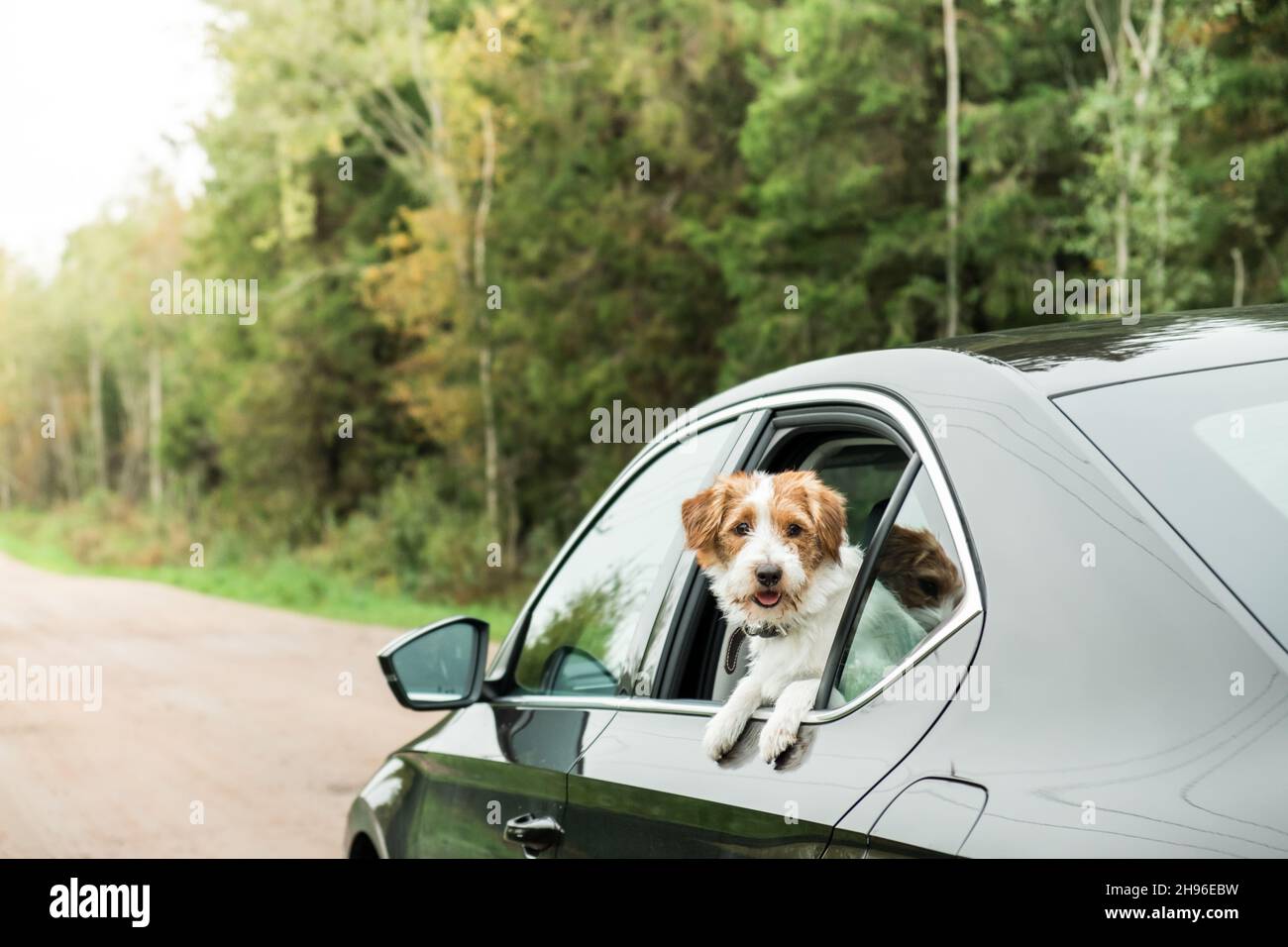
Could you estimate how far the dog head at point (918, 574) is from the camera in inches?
105

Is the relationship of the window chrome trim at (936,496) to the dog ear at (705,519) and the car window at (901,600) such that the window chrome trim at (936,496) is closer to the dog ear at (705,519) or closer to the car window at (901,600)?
the car window at (901,600)

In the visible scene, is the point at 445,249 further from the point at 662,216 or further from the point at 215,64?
the point at 215,64

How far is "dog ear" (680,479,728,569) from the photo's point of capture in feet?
10.6

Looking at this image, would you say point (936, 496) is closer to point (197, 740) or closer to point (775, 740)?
point (775, 740)

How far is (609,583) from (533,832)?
79cm

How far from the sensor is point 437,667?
161 inches

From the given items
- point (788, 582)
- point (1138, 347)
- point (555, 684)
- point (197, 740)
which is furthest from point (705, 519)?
point (197, 740)

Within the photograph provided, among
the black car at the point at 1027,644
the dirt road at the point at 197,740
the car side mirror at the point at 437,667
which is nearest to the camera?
the black car at the point at 1027,644

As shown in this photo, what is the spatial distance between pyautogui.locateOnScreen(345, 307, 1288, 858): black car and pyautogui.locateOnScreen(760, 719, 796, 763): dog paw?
0.03 meters

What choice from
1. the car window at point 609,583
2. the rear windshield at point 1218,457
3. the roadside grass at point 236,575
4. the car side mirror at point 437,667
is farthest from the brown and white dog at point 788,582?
the roadside grass at point 236,575

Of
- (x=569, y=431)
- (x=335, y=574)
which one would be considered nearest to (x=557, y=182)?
(x=569, y=431)

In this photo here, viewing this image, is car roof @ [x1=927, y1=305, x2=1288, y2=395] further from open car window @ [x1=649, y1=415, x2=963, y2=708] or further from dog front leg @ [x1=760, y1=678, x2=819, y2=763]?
dog front leg @ [x1=760, y1=678, x2=819, y2=763]

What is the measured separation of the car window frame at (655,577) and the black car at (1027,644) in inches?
1.6
